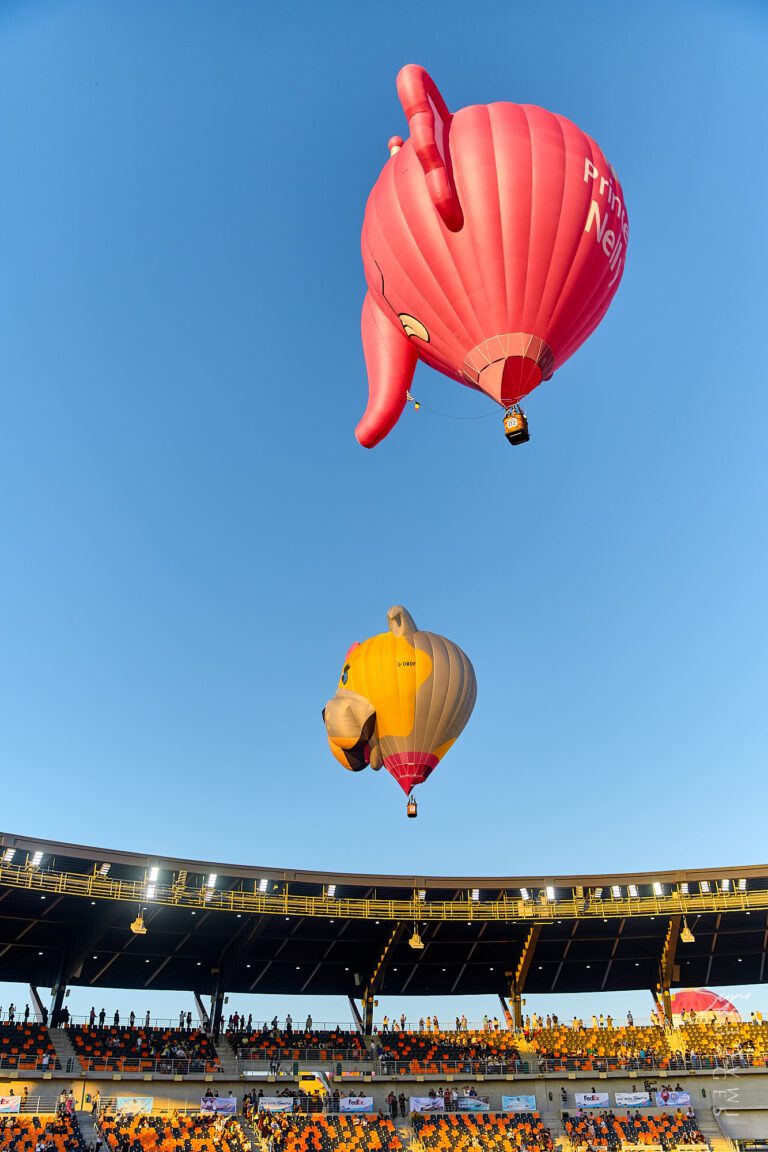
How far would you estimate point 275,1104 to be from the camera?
119 ft

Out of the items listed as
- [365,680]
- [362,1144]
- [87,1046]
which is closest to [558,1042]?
[362,1144]

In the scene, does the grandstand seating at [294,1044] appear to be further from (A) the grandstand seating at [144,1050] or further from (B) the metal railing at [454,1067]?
(B) the metal railing at [454,1067]

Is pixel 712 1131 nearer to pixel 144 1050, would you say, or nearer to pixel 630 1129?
pixel 630 1129

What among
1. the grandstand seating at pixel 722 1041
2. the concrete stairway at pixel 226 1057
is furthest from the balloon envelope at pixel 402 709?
the grandstand seating at pixel 722 1041

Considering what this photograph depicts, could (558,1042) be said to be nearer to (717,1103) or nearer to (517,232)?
(717,1103)

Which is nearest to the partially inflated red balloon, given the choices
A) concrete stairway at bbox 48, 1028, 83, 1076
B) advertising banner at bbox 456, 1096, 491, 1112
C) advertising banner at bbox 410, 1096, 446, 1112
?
concrete stairway at bbox 48, 1028, 83, 1076

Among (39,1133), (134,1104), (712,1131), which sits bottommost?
(712,1131)

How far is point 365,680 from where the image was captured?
1209 inches

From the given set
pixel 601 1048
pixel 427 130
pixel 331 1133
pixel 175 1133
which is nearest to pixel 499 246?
pixel 427 130

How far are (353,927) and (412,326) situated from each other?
3116cm

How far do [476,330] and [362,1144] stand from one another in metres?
29.7

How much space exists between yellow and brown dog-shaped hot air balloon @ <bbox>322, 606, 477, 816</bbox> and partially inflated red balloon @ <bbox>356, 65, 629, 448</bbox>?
11759 millimetres

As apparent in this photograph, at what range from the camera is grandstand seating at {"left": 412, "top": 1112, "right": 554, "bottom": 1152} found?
34.9m

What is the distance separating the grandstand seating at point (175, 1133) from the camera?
31.3m
